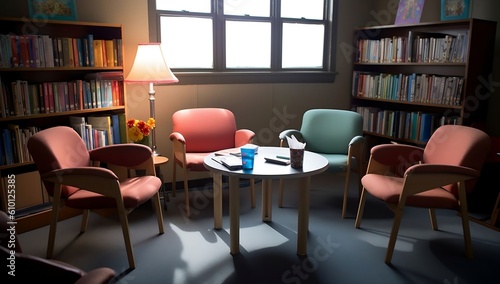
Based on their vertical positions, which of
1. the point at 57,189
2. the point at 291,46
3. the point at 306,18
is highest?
the point at 306,18

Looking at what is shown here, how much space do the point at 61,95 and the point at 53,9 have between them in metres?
0.70

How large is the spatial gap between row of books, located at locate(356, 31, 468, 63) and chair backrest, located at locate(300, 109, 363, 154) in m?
0.94

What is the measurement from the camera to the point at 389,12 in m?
4.75

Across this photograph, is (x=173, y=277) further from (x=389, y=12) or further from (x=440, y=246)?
(x=389, y=12)

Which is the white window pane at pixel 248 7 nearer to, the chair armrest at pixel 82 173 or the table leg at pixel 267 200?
the table leg at pixel 267 200

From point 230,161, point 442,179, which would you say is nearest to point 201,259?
point 230,161

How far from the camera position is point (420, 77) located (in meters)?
4.09

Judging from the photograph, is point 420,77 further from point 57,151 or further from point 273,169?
point 57,151

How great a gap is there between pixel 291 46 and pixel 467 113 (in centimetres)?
199

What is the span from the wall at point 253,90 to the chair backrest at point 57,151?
3.67 feet

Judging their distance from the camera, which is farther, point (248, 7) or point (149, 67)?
A: point (248, 7)

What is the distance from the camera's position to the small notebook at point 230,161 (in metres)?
2.71

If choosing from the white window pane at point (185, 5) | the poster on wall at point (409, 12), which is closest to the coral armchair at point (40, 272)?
the white window pane at point (185, 5)

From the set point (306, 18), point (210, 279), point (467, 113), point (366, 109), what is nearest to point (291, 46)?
point (306, 18)
